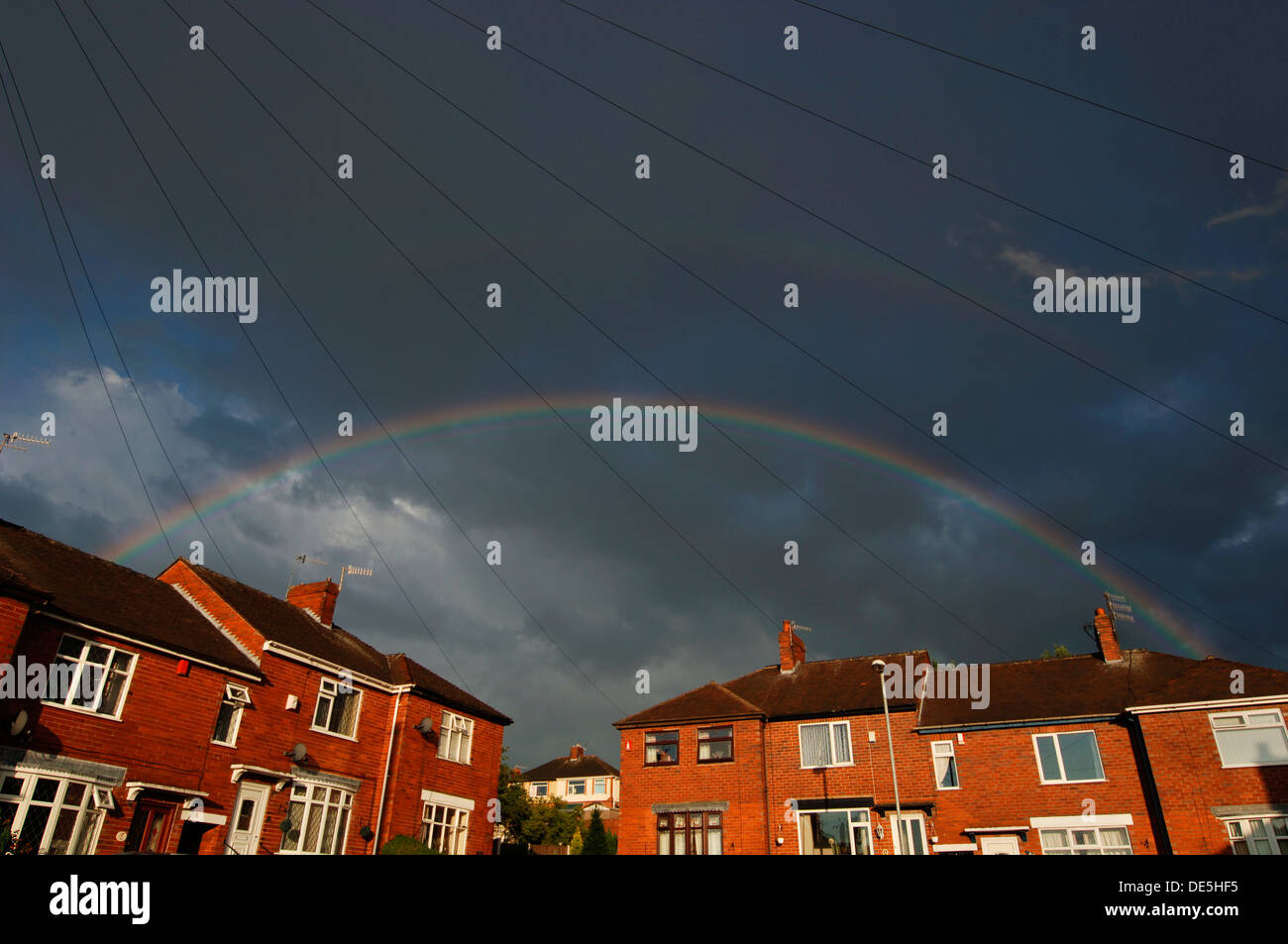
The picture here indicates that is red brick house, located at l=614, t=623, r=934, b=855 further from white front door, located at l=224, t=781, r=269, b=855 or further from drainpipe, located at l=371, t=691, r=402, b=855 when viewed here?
white front door, located at l=224, t=781, r=269, b=855

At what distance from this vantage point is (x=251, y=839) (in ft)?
83.7

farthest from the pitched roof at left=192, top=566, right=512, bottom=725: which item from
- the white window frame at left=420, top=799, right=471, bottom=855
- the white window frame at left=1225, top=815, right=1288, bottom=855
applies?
the white window frame at left=1225, top=815, right=1288, bottom=855

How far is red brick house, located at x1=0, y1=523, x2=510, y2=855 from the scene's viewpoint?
20.9m

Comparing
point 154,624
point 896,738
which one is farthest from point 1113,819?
point 154,624

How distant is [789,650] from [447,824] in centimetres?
1866

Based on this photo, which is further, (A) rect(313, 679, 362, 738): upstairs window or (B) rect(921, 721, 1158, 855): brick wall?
(A) rect(313, 679, 362, 738): upstairs window

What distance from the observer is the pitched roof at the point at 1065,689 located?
30625 mm

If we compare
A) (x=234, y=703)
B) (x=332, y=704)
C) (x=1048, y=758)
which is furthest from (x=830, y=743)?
(x=234, y=703)

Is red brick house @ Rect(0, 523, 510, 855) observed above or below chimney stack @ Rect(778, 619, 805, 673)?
below

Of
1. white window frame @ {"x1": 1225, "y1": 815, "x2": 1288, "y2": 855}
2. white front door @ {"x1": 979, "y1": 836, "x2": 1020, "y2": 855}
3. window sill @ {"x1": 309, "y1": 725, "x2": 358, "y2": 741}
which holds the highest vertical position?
window sill @ {"x1": 309, "y1": 725, "x2": 358, "y2": 741}

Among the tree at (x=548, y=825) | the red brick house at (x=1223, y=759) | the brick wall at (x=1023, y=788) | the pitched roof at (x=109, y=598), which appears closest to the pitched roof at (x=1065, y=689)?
the brick wall at (x=1023, y=788)

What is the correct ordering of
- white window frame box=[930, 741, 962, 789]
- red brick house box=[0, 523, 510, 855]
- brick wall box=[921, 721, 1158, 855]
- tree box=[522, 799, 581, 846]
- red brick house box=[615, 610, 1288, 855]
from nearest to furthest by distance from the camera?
red brick house box=[0, 523, 510, 855], red brick house box=[615, 610, 1288, 855], brick wall box=[921, 721, 1158, 855], white window frame box=[930, 741, 962, 789], tree box=[522, 799, 581, 846]

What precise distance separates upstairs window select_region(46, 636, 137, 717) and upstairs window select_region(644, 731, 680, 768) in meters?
22.0
